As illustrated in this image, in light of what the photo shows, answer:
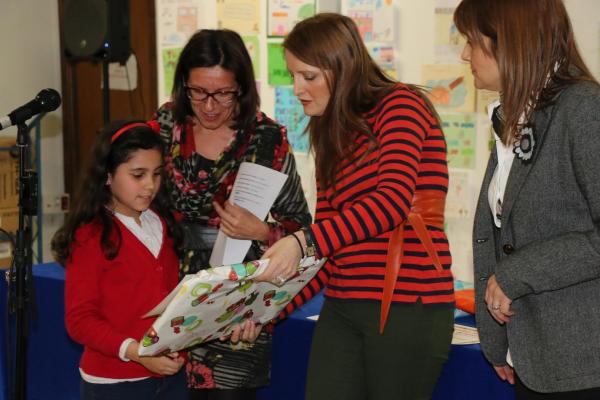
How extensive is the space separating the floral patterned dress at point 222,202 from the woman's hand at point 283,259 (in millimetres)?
443

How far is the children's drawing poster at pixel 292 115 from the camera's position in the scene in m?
3.85

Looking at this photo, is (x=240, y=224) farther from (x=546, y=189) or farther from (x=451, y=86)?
(x=451, y=86)

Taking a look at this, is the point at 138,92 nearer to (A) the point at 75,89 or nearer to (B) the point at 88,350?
(A) the point at 75,89

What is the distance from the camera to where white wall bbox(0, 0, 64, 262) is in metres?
5.02

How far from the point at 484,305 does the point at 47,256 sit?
4.37 m

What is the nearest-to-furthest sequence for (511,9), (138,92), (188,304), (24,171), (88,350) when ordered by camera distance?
(511,9) → (188,304) → (88,350) → (24,171) → (138,92)

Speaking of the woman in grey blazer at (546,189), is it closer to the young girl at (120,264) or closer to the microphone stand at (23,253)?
the young girl at (120,264)

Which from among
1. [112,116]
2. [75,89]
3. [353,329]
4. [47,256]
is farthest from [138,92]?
[353,329]

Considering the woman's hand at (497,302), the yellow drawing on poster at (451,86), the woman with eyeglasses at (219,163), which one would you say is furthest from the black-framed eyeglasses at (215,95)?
the yellow drawing on poster at (451,86)

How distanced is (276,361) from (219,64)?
2.83 ft

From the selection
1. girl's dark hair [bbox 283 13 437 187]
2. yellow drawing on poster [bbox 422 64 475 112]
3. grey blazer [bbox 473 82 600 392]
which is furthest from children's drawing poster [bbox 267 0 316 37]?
grey blazer [bbox 473 82 600 392]

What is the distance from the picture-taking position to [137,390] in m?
1.83

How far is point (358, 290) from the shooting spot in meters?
1.56

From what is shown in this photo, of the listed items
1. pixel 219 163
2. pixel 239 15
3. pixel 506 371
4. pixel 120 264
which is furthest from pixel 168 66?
pixel 506 371
